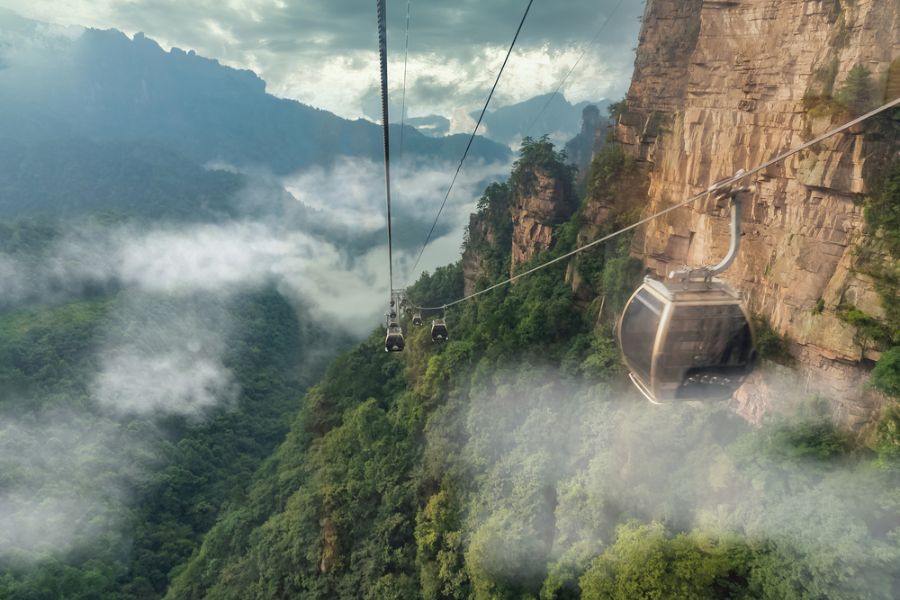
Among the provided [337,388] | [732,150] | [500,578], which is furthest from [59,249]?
[732,150]

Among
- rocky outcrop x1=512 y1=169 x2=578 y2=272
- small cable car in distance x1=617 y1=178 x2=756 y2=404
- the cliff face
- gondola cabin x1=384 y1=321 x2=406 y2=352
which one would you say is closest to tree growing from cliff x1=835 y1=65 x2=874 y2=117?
the cliff face

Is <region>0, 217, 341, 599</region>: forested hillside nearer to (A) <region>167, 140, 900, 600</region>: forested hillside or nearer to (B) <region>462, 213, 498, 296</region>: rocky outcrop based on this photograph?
(A) <region>167, 140, 900, 600</region>: forested hillside

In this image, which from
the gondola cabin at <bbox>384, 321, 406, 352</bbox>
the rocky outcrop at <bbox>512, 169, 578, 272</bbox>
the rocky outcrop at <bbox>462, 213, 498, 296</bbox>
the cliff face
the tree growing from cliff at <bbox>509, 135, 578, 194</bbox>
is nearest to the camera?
the cliff face

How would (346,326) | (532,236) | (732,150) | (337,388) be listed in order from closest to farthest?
(732,150) → (532,236) → (337,388) → (346,326)

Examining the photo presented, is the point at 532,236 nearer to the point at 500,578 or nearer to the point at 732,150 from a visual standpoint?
the point at 732,150

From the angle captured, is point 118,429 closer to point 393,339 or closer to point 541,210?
point 393,339

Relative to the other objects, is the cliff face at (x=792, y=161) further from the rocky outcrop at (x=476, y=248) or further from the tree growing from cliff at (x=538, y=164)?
the rocky outcrop at (x=476, y=248)
